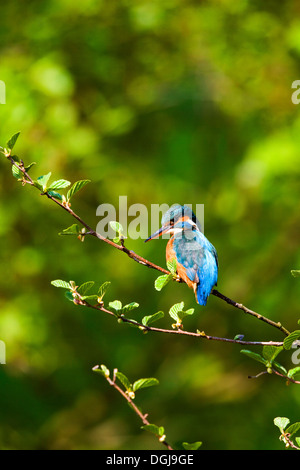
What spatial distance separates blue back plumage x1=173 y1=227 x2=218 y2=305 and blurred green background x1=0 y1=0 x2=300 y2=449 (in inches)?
57.4

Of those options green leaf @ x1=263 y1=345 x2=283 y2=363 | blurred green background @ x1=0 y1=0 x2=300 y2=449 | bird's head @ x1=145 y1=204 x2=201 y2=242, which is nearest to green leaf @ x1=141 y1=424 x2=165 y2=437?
green leaf @ x1=263 y1=345 x2=283 y2=363

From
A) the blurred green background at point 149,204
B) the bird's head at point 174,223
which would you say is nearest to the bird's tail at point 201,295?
the bird's head at point 174,223

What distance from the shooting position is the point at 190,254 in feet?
7.67

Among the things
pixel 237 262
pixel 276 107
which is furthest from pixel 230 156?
pixel 237 262

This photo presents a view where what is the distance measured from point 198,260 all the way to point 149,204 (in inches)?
73.4

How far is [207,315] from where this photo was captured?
4164mm

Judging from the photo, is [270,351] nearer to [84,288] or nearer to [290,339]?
[290,339]

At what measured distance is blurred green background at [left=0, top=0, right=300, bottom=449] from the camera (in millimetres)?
3912

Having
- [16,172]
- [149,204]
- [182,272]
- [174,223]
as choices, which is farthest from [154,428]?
[149,204]

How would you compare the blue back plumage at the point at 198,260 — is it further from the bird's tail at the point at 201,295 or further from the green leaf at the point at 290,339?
the green leaf at the point at 290,339

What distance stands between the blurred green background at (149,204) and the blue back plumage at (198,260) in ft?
4.78

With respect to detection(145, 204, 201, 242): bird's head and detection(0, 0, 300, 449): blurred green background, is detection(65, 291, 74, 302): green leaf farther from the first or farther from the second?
detection(0, 0, 300, 449): blurred green background

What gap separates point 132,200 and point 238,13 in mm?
→ 1523

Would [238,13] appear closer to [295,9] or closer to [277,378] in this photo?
[295,9]
